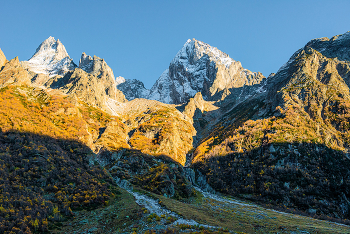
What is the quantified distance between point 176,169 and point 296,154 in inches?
3017

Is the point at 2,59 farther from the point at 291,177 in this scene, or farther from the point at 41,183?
the point at 291,177

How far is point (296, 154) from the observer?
4082 inches

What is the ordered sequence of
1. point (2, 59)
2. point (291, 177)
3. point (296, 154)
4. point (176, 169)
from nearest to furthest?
point (176, 169) → point (291, 177) → point (296, 154) → point (2, 59)

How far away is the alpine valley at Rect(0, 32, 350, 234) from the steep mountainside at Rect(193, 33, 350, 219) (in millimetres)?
621

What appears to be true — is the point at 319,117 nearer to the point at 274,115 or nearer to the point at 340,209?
the point at 274,115

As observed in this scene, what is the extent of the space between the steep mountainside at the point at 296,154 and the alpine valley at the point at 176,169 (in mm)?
621

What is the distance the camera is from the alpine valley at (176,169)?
94.1ft

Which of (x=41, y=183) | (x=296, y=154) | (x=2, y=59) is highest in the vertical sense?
(x=2, y=59)

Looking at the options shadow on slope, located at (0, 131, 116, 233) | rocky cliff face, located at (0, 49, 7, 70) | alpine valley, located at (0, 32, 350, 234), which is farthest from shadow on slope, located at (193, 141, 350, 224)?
rocky cliff face, located at (0, 49, 7, 70)

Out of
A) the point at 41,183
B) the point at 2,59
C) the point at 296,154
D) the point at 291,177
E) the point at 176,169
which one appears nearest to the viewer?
the point at 41,183

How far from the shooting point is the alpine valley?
28.7 metres

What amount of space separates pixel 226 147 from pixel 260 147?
80.8 ft

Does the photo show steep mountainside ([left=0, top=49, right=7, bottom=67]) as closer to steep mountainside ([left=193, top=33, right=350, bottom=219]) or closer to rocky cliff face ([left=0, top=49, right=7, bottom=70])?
rocky cliff face ([left=0, top=49, right=7, bottom=70])

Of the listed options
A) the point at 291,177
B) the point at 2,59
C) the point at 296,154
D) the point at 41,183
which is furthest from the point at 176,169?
the point at 2,59
